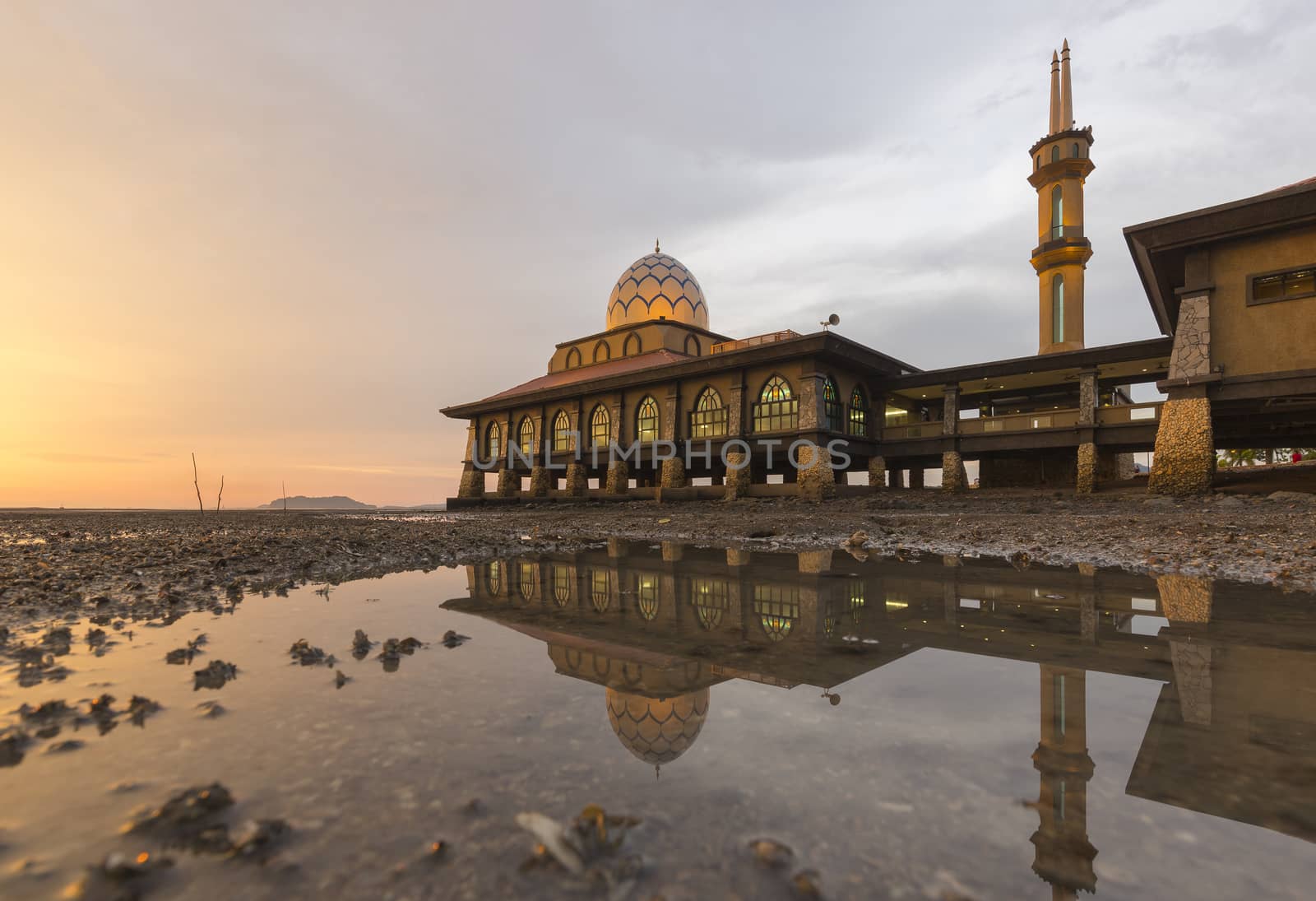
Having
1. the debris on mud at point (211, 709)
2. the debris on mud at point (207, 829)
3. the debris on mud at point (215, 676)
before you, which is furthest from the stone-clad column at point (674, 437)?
the debris on mud at point (207, 829)

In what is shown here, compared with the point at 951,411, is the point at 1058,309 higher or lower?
higher

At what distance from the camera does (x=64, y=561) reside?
Answer: 24.1 ft

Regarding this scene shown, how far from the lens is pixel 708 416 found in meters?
27.8

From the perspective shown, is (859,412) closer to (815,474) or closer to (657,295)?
(815,474)

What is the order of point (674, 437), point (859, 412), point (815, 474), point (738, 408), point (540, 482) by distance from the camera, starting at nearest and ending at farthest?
1. point (815, 474)
2. point (738, 408)
3. point (859, 412)
4. point (674, 437)
5. point (540, 482)

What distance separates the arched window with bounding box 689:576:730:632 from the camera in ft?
13.8

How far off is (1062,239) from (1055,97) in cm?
985

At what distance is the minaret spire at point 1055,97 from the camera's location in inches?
1364

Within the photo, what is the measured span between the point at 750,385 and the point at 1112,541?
18.0 m

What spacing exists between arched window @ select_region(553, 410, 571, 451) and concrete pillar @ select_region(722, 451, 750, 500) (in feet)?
39.9

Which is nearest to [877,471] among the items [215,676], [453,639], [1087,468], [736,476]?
[736,476]

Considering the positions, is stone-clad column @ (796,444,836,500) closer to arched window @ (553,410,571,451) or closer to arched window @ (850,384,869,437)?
arched window @ (850,384,869,437)

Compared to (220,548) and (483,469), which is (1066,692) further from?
(483,469)

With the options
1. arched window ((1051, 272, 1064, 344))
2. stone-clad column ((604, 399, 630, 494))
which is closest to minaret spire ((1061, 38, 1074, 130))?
arched window ((1051, 272, 1064, 344))
